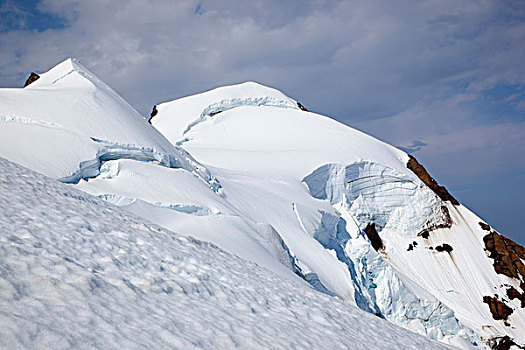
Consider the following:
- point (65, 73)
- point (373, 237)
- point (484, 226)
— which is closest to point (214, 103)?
point (373, 237)

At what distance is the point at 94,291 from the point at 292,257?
27.0 ft

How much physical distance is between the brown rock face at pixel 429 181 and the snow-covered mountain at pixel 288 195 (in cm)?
8

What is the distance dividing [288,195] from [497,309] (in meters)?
9.92

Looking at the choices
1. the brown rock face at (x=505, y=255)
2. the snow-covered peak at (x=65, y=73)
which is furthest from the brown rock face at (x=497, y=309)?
the snow-covered peak at (x=65, y=73)

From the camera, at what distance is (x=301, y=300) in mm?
5090

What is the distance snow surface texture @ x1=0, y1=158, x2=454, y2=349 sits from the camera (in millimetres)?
2760

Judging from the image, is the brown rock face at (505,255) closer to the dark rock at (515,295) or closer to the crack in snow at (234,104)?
the dark rock at (515,295)

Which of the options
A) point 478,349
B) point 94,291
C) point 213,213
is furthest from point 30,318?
point 478,349

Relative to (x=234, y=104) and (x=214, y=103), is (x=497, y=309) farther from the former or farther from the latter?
(x=214, y=103)

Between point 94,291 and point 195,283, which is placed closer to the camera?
point 94,291

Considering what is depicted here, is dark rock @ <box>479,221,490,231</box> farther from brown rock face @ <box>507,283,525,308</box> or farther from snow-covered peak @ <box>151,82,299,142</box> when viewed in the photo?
snow-covered peak @ <box>151,82,299,142</box>

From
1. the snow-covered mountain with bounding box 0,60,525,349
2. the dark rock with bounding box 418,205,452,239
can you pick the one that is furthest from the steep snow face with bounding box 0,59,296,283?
the dark rock with bounding box 418,205,452,239

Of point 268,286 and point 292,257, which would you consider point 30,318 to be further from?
point 292,257

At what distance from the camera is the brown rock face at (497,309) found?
Result: 17.8 meters
